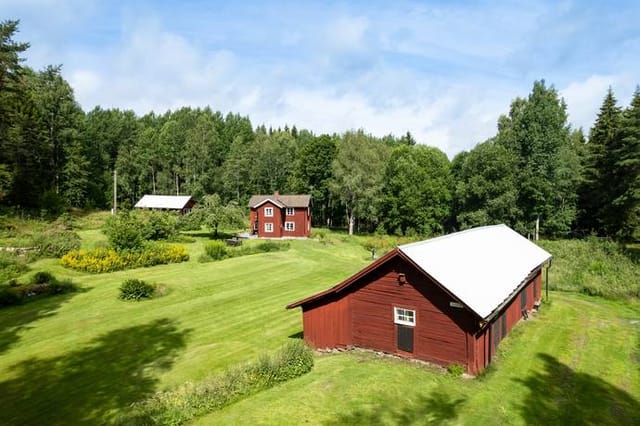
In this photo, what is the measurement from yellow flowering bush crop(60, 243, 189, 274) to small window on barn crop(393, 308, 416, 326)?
25.6m

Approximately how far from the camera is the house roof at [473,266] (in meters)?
15.8

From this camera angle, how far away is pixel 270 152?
273 ft

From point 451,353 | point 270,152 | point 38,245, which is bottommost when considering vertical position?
point 451,353

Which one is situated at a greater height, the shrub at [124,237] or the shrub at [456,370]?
the shrub at [124,237]

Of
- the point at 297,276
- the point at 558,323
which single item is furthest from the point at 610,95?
the point at 297,276

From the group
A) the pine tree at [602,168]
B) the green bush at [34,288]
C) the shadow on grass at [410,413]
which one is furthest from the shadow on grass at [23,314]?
the pine tree at [602,168]

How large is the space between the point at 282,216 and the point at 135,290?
98.1ft

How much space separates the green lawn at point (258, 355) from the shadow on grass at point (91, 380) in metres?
0.06

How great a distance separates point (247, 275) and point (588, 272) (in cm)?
2921

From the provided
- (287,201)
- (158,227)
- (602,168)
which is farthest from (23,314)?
(602,168)

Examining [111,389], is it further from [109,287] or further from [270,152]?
[270,152]

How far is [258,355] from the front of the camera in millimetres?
18656

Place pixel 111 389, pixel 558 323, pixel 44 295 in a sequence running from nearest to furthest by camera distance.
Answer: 1. pixel 111 389
2. pixel 558 323
3. pixel 44 295

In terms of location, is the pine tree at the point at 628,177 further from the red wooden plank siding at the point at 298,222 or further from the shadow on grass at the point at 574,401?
the red wooden plank siding at the point at 298,222
